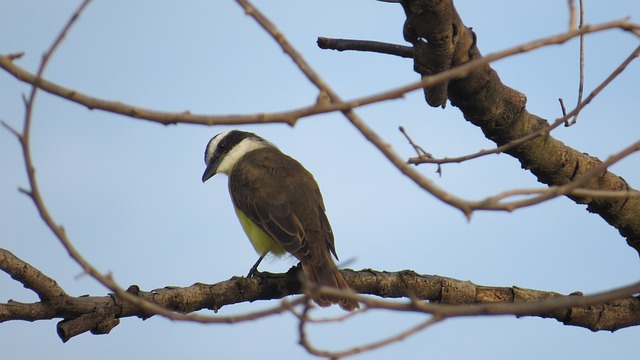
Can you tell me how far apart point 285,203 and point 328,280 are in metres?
1.03

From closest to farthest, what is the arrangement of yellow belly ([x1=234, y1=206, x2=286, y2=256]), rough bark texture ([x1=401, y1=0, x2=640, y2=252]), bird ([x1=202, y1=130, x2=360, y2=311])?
rough bark texture ([x1=401, y1=0, x2=640, y2=252]) < bird ([x1=202, y1=130, x2=360, y2=311]) < yellow belly ([x1=234, y1=206, x2=286, y2=256])

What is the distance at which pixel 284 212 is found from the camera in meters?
6.27

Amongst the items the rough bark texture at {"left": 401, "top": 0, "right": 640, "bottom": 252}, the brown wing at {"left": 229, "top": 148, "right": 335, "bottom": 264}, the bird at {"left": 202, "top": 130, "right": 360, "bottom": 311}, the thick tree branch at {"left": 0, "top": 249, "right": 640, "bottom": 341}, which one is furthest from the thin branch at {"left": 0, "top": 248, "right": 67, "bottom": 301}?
the brown wing at {"left": 229, "top": 148, "right": 335, "bottom": 264}

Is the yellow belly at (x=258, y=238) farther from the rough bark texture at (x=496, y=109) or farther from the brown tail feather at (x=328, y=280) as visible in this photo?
the rough bark texture at (x=496, y=109)

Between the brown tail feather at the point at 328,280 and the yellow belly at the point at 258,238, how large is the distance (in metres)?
0.51

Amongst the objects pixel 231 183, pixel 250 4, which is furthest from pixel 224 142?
pixel 250 4

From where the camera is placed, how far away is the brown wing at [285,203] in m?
6.08

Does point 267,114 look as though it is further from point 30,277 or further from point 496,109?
point 496,109

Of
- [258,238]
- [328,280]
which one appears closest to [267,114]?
[328,280]

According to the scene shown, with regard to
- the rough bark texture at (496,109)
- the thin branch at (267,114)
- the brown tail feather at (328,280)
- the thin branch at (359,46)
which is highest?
the thin branch at (359,46)

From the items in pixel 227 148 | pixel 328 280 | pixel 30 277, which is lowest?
pixel 30 277

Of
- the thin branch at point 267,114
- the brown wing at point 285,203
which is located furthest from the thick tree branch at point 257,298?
the thin branch at point 267,114

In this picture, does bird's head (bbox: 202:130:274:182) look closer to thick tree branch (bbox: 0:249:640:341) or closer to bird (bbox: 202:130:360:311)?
bird (bbox: 202:130:360:311)

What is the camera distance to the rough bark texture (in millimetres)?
4031
